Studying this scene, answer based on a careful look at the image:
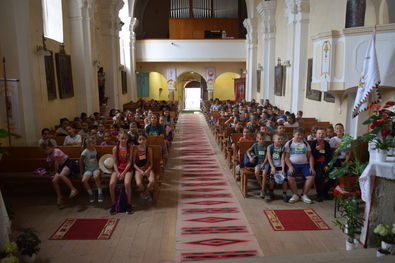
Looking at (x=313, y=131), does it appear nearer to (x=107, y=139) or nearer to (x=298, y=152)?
(x=298, y=152)

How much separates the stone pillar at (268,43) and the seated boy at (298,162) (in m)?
9.98

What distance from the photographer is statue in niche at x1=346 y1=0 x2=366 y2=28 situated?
24.7 feet

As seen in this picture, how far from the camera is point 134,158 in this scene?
511 cm

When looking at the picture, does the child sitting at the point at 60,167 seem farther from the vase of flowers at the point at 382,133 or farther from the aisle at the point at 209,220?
the vase of flowers at the point at 382,133

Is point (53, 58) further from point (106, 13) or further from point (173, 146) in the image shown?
point (106, 13)

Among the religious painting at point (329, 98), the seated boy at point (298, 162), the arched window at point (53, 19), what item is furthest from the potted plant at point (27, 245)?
the religious painting at point (329, 98)

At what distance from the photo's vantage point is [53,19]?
9.21m

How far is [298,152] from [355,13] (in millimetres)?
4463

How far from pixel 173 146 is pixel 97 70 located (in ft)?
14.5

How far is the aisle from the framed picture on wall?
692 cm

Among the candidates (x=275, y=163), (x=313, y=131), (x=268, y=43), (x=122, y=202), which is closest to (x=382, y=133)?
(x=275, y=163)

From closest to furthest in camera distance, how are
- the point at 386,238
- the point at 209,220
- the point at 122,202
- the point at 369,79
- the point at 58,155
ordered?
the point at 386,238, the point at 209,220, the point at 122,202, the point at 58,155, the point at 369,79

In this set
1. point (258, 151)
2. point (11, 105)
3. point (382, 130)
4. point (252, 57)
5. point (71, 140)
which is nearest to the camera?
point (382, 130)

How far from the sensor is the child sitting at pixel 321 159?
5273mm
